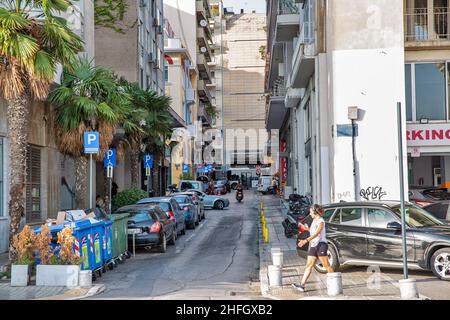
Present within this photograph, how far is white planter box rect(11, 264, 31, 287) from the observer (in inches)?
498

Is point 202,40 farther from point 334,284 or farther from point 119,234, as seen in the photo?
point 334,284

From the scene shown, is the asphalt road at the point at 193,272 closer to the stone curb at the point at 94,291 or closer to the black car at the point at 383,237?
the stone curb at the point at 94,291

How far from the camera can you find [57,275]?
12.6 metres

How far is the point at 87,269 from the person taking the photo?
13.5m

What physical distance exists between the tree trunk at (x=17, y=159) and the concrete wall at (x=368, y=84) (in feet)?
33.1

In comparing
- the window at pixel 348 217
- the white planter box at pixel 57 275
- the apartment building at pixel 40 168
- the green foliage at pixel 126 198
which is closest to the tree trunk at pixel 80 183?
the apartment building at pixel 40 168

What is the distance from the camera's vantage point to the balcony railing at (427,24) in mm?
23594

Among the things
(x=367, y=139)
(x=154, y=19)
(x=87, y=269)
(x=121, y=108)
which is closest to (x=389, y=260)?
(x=87, y=269)

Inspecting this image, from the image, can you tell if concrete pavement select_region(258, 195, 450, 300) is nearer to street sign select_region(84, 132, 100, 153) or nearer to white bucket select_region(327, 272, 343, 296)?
white bucket select_region(327, 272, 343, 296)

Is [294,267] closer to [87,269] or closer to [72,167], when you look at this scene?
[87,269]

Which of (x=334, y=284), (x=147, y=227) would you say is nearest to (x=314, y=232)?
(x=334, y=284)

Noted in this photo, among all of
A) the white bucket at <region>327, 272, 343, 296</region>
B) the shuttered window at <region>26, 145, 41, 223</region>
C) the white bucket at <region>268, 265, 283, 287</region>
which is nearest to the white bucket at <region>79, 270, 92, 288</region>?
the white bucket at <region>268, 265, 283, 287</region>

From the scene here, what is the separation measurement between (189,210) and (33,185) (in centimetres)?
739

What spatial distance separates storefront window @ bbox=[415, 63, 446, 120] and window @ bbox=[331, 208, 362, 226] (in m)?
10.5
